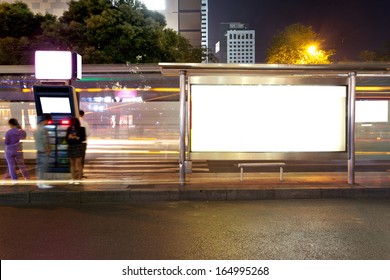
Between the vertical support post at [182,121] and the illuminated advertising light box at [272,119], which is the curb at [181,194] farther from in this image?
the illuminated advertising light box at [272,119]

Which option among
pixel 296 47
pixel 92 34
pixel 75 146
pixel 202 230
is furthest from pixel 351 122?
pixel 296 47

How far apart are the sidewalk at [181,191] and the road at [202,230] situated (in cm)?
29

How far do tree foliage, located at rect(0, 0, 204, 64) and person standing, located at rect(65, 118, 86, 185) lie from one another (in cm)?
951

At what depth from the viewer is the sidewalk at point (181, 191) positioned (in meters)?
7.93

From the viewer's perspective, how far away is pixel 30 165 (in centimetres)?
1372

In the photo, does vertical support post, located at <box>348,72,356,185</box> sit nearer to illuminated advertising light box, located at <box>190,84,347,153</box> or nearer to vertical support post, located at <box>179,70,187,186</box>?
illuminated advertising light box, located at <box>190,84,347,153</box>

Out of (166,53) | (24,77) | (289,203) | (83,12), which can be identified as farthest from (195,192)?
(83,12)

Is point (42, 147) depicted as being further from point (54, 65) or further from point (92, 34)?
point (92, 34)

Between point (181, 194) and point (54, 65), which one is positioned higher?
point (54, 65)

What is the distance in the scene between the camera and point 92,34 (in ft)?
60.2

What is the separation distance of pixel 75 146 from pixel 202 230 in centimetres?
406

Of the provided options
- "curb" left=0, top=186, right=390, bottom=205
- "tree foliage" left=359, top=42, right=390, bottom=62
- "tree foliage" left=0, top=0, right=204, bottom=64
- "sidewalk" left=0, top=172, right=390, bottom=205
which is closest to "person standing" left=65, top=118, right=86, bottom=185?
"sidewalk" left=0, top=172, right=390, bottom=205

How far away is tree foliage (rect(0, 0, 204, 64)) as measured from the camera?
1817cm

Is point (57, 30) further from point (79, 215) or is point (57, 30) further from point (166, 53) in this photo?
point (79, 215)
